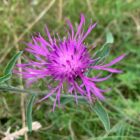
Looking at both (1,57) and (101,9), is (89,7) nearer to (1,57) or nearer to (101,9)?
(101,9)

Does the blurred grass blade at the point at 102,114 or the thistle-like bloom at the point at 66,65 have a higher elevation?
the thistle-like bloom at the point at 66,65

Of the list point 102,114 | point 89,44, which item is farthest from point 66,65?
point 89,44

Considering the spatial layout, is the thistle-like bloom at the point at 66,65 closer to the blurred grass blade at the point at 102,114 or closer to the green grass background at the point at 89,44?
the blurred grass blade at the point at 102,114

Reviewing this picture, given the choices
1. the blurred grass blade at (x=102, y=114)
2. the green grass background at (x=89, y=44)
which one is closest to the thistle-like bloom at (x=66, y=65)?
the blurred grass blade at (x=102, y=114)

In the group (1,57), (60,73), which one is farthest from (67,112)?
(60,73)

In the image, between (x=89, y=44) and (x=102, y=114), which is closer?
(x=102, y=114)

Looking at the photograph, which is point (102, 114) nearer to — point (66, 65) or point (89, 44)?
point (66, 65)

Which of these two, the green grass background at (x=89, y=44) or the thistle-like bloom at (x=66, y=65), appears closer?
the thistle-like bloom at (x=66, y=65)

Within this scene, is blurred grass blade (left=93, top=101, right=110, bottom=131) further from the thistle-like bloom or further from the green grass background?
the green grass background

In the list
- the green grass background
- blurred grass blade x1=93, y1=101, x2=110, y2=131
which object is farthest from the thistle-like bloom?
the green grass background

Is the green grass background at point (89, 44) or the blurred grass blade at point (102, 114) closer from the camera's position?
the blurred grass blade at point (102, 114)
